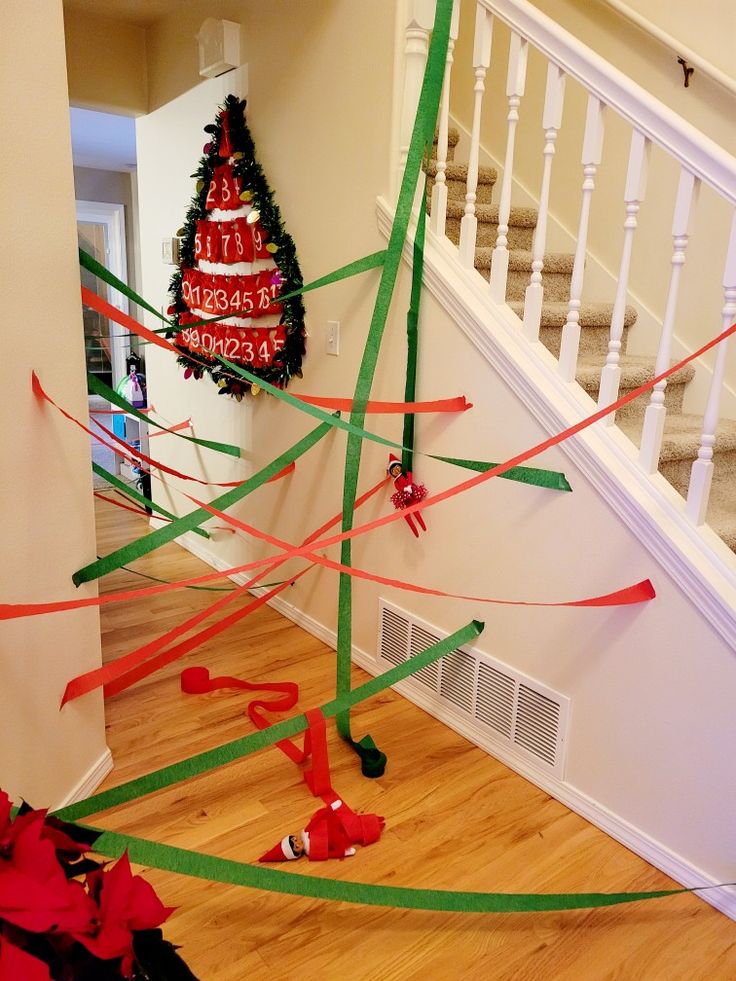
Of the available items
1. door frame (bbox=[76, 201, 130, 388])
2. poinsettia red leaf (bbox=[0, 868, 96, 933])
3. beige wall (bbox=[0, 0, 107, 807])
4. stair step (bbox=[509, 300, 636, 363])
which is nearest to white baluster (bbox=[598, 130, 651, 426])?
stair step (bbox=[509, 300, 636, 363])

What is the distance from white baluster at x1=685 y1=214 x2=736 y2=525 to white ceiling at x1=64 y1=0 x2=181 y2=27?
2.82m

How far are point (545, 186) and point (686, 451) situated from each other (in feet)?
2.75

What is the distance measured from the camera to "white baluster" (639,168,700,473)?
1.70 m

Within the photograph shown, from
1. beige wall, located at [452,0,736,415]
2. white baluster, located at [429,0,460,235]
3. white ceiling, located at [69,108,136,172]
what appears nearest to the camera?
white baluster, located at [429,0,460,235]

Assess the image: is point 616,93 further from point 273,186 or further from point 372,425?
point 273,186

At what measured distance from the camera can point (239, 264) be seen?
10.3 ft

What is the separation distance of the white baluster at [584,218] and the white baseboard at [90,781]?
1.67 m

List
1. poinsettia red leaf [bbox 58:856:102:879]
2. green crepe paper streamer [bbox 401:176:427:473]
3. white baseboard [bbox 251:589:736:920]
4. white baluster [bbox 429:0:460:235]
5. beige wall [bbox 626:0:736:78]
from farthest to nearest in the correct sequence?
beige wall [bbox 626:0:736:78] < green crepe paper streamer [bbox 401:176:427:473] < white baluster [bbox 429:0:460:235] < white baseboard [bbox 251:589:736:920] < poinsettia red leaf [bbox 58:856:102:879]

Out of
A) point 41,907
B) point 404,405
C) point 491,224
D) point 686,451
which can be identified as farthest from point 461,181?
point 41,907

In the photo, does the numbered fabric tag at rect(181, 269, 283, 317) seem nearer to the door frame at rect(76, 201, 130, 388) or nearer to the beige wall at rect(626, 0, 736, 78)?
the beige wall at rect(626, 0, 736, 78)

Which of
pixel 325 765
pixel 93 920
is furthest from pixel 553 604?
pixel 93 920

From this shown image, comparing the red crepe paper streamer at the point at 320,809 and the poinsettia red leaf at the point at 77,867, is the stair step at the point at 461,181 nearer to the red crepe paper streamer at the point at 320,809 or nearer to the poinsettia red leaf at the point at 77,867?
the red crepe paper streamer at the point at 320,809

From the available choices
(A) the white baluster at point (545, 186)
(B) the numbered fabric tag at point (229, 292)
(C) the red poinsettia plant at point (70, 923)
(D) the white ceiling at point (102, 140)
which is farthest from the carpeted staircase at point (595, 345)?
(D) the white ceiling at point (102, 140)

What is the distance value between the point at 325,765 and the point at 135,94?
10.9 ft
